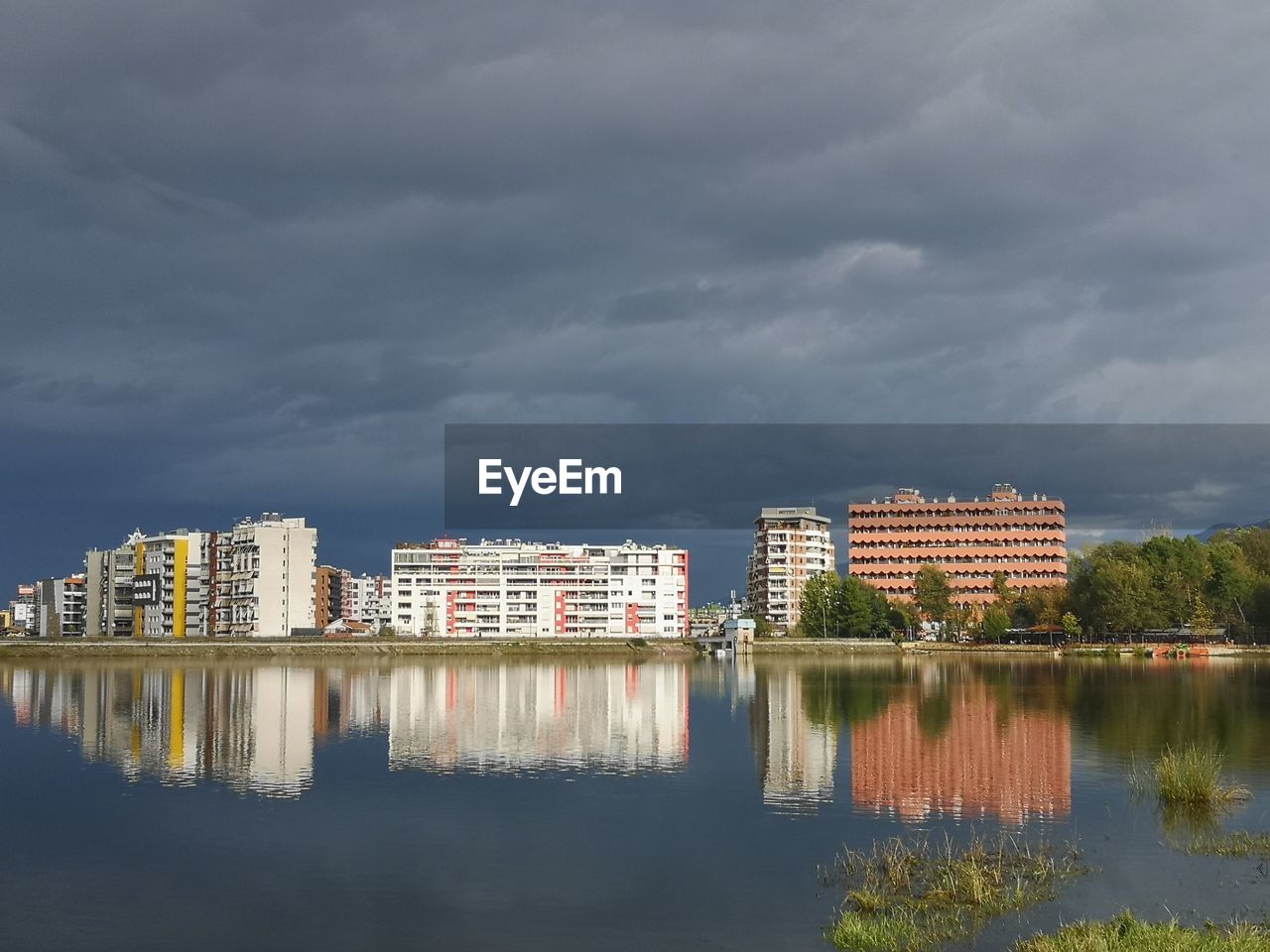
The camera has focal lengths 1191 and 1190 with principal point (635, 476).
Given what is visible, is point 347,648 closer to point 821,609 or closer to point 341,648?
point 341,648

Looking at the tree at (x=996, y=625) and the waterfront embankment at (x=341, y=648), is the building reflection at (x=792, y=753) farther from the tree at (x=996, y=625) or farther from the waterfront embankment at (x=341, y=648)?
the tree at (x=996, y=625)

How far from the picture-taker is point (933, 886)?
26.2m

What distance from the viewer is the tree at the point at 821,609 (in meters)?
190

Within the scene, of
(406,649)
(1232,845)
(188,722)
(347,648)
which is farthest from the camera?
(347,648)

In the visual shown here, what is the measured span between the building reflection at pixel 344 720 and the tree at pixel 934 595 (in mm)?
77306

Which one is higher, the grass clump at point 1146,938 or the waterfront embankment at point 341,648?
the grass clump at point 1146,938

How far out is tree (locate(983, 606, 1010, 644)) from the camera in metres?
186

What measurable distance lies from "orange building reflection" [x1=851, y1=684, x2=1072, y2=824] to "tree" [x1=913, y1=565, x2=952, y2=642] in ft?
406

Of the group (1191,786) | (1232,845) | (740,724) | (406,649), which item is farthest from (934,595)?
(1232,845)

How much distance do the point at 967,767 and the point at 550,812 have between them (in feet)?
59.2

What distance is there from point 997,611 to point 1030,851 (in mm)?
166015

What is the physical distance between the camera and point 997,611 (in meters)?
189

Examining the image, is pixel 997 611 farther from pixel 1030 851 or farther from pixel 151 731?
pixel 1030 851

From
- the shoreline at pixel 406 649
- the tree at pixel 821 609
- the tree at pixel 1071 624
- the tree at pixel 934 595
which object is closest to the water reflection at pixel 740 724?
the tree at pixel 1071 624
